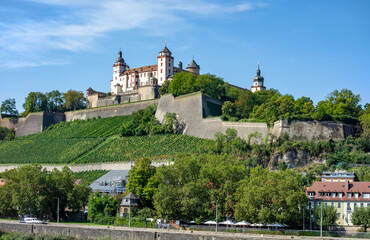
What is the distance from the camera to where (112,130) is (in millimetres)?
103688

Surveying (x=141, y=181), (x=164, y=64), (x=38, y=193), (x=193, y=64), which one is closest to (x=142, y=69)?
(x=164, y=64)

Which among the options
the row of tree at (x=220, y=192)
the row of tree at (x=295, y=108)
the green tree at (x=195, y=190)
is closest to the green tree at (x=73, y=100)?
the row of tree at (x=295, y=108)

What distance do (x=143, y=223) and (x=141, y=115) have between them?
47.9 metres

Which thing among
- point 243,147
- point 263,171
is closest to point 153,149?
point 243,147

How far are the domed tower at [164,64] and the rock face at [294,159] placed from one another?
166 ft

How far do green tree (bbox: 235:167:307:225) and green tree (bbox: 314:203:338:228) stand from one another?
7.62 feet

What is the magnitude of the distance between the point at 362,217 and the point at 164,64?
242 ft

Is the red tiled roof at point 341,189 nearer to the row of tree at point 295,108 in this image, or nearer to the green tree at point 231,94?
the row of tree at point 295,108

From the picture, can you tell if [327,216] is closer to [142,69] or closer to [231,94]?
[231,94]

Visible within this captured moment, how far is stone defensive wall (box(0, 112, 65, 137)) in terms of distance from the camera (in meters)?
117

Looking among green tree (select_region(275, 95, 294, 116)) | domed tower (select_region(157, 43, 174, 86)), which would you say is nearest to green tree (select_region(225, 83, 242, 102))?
domed tower (select_region(157, 43, 174, 86))

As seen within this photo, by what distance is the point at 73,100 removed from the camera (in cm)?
12481

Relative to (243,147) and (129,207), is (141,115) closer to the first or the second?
(243,147)

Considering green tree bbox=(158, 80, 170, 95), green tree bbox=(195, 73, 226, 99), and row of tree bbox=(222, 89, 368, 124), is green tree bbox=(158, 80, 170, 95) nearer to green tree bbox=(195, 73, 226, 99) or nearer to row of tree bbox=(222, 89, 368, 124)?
green tree bbox=(195, 73, 226, 99)
